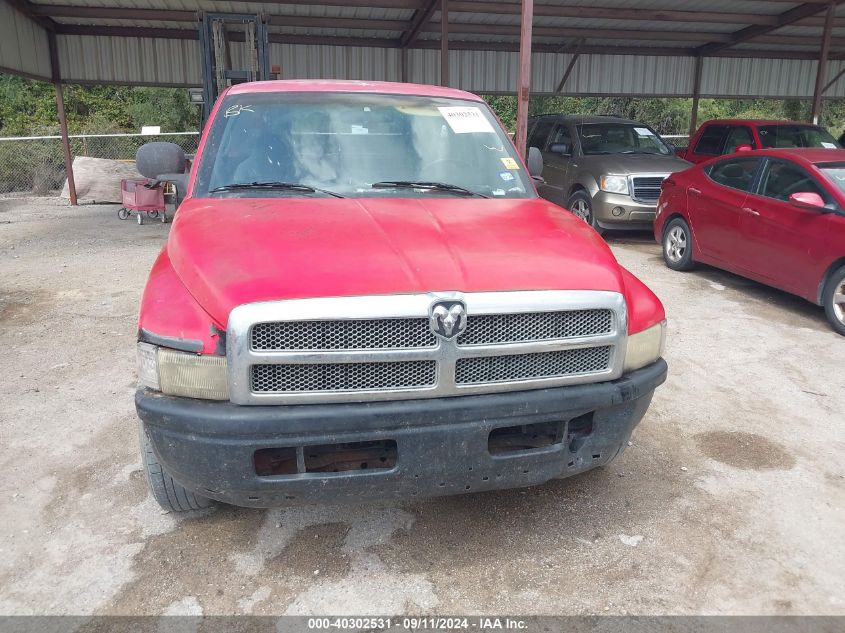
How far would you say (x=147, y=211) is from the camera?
1216 centimetres

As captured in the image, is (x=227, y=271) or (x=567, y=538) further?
(x=567, y=538)

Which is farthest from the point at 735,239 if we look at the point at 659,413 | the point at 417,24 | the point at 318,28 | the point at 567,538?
the point at 318,28

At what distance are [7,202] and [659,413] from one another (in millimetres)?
15758

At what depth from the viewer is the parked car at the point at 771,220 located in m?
6.10

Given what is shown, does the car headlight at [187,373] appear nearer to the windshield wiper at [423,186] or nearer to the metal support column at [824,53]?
the windshield wiper at [423,186]

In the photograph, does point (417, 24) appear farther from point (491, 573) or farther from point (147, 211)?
point (491, 573)

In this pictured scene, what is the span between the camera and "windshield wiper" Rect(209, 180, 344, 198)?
332 cm

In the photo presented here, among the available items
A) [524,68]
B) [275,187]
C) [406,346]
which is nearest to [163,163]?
[275,187]

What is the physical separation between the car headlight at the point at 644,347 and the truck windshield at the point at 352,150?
1195 mm

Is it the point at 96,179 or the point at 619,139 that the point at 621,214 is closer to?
the point at 619,139

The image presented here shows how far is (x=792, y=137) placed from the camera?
10.7m

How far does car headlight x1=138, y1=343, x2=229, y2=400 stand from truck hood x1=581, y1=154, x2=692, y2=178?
863cm

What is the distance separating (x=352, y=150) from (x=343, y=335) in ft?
4.99

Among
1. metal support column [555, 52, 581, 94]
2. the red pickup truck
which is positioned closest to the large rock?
metal support column [555, 52, 581, 94]
